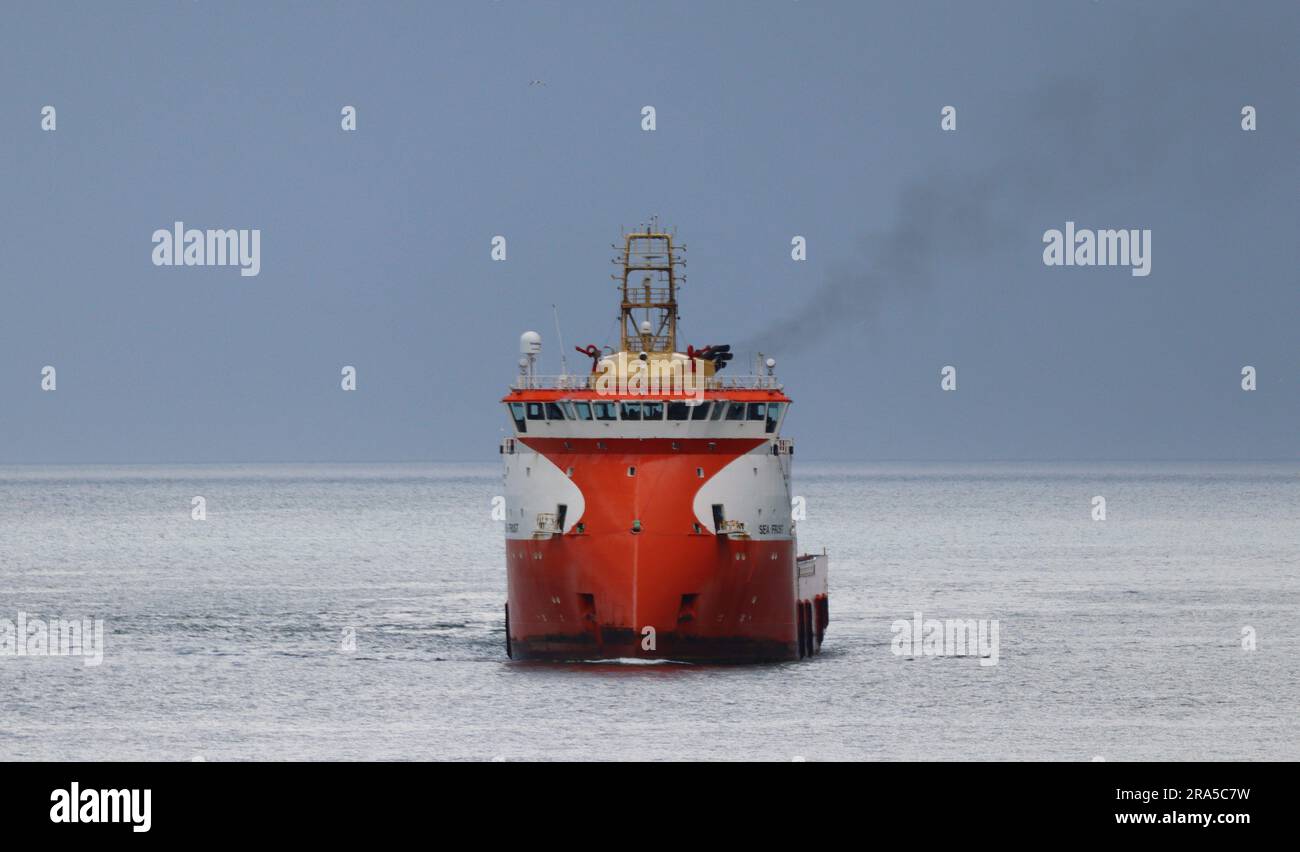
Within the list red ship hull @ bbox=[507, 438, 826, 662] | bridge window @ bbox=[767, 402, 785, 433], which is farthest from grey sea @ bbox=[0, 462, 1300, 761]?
Result: bridge window @ bbox=[767, 402, 785, 433]

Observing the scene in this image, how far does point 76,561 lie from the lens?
13612 cm

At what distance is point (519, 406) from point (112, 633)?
27.8 metres

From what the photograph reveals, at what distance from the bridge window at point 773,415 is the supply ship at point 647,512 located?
4 cm

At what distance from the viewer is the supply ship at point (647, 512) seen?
58562 millimetres

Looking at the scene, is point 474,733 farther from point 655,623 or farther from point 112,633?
point 112,633

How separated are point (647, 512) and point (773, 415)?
5189 mm

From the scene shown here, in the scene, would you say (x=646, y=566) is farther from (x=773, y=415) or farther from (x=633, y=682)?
(x=773, y=415)

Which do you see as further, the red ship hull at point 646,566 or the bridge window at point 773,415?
the bridge window at point 773,415

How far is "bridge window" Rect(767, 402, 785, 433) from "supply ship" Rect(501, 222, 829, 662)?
0.13 feet

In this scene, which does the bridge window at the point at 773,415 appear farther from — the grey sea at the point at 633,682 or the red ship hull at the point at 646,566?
the grey sea at the point at 633,682

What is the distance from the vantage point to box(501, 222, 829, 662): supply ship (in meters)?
58.6

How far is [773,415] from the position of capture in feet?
200

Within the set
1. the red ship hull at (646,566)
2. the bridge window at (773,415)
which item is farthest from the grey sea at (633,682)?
the bridge window at (773,415)
